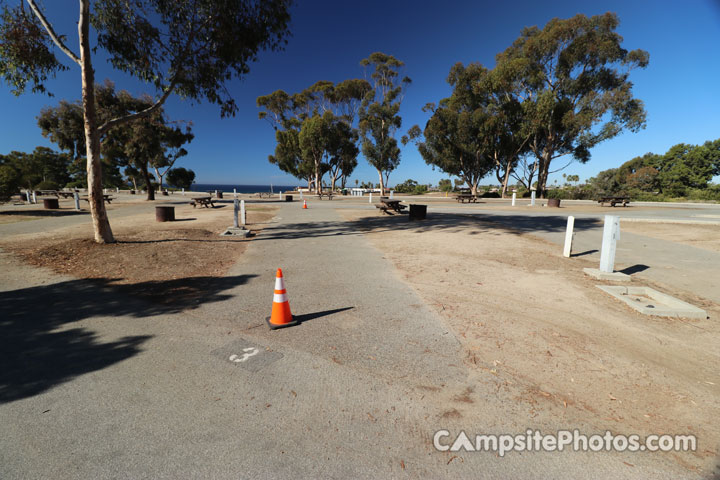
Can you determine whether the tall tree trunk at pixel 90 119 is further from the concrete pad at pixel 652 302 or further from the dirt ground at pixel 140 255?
the concrete pad at pixel 652 302

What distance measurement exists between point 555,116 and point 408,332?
38.2m

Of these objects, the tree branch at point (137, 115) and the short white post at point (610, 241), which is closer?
the short white post at point (610, 241)

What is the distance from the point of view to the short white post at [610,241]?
18.4ft

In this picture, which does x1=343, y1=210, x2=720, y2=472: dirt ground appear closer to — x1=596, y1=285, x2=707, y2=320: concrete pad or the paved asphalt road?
x1=596, y1=285, x2=707, y2=320: concrete pad

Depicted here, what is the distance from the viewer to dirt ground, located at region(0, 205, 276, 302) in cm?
562

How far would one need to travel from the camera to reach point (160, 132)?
26547 millimetres

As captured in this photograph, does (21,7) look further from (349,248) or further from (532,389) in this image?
(532,389)

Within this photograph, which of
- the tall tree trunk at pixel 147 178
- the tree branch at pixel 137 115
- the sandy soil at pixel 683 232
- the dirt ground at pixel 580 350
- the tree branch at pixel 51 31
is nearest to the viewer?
the dirt ground at pixel 580 350

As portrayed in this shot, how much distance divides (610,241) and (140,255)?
35.1ft

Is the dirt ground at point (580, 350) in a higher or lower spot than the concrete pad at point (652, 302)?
lower

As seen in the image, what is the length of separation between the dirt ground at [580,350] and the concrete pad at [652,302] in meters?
0.12

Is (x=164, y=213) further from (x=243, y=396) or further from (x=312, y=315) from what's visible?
(x=243, y=396)

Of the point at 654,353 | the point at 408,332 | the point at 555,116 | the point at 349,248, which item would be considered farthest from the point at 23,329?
the point at 555,116

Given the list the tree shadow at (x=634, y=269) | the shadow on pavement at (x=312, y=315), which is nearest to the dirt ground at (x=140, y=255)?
the shadow on pavement at (x=312, y=315)
